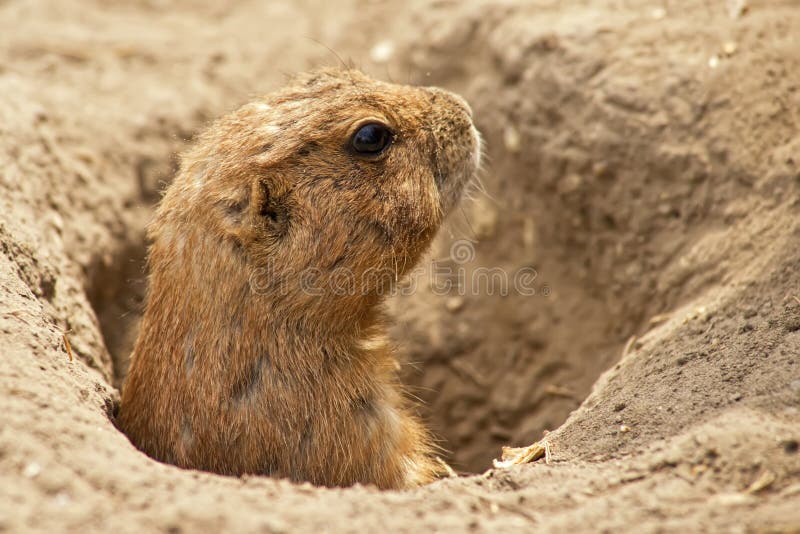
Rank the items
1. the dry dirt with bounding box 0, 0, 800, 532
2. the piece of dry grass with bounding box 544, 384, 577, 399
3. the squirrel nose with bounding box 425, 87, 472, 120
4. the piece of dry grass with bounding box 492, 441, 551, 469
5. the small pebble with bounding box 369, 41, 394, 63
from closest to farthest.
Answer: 1. the dry dirt with bounding box 0, 0, 800, 532
2. the piece of dry grass with bounding box 492, 441, 551, 469
3. the squirrel nose with bounding box 425, 87, 472, 120
4. the piece of dry grass with bounding box 544, 384, 577, 399
5. the small pebble with bounding box 369, 41, 394, 63

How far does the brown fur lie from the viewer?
380 centimetres

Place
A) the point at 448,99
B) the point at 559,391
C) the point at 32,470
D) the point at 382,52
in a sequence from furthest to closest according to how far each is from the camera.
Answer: the point at 382,52
the point at 559,391
the point at 448,99
the point at 32,470

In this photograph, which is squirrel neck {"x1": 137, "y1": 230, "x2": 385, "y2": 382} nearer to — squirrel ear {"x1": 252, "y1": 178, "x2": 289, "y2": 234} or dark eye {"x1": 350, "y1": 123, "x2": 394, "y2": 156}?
squirrel ear {"x1": 252, "y1": 178, "x2": 289, "y2": 234}

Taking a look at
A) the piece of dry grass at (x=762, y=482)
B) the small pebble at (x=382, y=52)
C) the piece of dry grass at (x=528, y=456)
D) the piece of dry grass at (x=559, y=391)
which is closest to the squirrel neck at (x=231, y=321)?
the piece of dry grass at (x=528, y=456)

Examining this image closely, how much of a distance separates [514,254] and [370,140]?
8.19 ft

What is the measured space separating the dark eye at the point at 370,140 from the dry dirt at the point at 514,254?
1.74 metres

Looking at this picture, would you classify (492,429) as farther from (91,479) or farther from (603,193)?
(91,479)

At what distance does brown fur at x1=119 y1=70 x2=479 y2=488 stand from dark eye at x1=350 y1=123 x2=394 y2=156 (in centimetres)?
4

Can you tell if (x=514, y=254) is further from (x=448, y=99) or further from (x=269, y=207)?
(x=269, y=207)

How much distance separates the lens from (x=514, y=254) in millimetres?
6352

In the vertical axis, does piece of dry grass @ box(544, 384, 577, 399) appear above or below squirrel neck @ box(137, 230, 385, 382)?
above

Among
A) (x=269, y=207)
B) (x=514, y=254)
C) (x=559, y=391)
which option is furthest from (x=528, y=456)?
(x=514, y=254)

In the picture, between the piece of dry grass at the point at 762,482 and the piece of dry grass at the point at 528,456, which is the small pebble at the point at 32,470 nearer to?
the piece of dry grass at the point at 528,456

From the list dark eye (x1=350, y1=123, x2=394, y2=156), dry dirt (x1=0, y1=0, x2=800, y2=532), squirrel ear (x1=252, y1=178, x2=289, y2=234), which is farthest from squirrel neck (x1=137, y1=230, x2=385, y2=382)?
dark eye (x1=350, y1=123, x2=394, y2=156)
